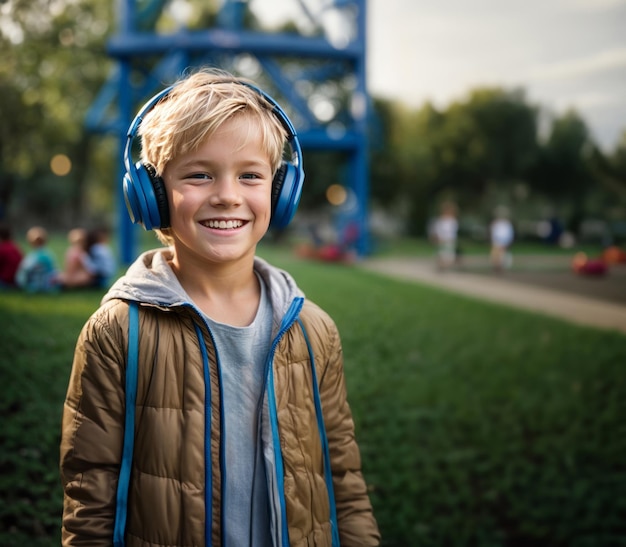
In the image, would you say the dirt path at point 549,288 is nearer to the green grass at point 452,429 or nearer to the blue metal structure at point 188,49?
the green grass at point 452,429

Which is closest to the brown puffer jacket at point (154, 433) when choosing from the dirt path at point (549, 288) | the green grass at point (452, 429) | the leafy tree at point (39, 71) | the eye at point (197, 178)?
the eye at point (197, 178)

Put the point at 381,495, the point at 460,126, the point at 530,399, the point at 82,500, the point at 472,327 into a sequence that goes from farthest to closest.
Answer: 1. the point at 460,126
2. the point at 472,327
3. the point at 530,399
4. the point at 381,495
5. the point at 82,500

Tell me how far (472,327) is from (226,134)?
4933mm

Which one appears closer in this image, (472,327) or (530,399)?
(530,399)

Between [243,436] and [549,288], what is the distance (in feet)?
28.0

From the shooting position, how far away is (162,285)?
62.7 inches

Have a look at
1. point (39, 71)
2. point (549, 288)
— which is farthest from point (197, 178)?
point (549, 288)

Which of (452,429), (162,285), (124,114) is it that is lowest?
(452,429)

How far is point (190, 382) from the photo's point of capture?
62.1 inches

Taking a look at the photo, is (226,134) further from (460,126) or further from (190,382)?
(460,126)

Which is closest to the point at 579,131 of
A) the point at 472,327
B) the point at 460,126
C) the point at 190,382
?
the point at 472,327

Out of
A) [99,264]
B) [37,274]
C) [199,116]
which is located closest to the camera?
[199,116]

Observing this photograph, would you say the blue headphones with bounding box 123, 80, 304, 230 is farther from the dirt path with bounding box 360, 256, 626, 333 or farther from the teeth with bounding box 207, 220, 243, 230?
the dirt path with bounding box 360, 256, 626, 333

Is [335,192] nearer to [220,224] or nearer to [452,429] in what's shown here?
[452,429]
